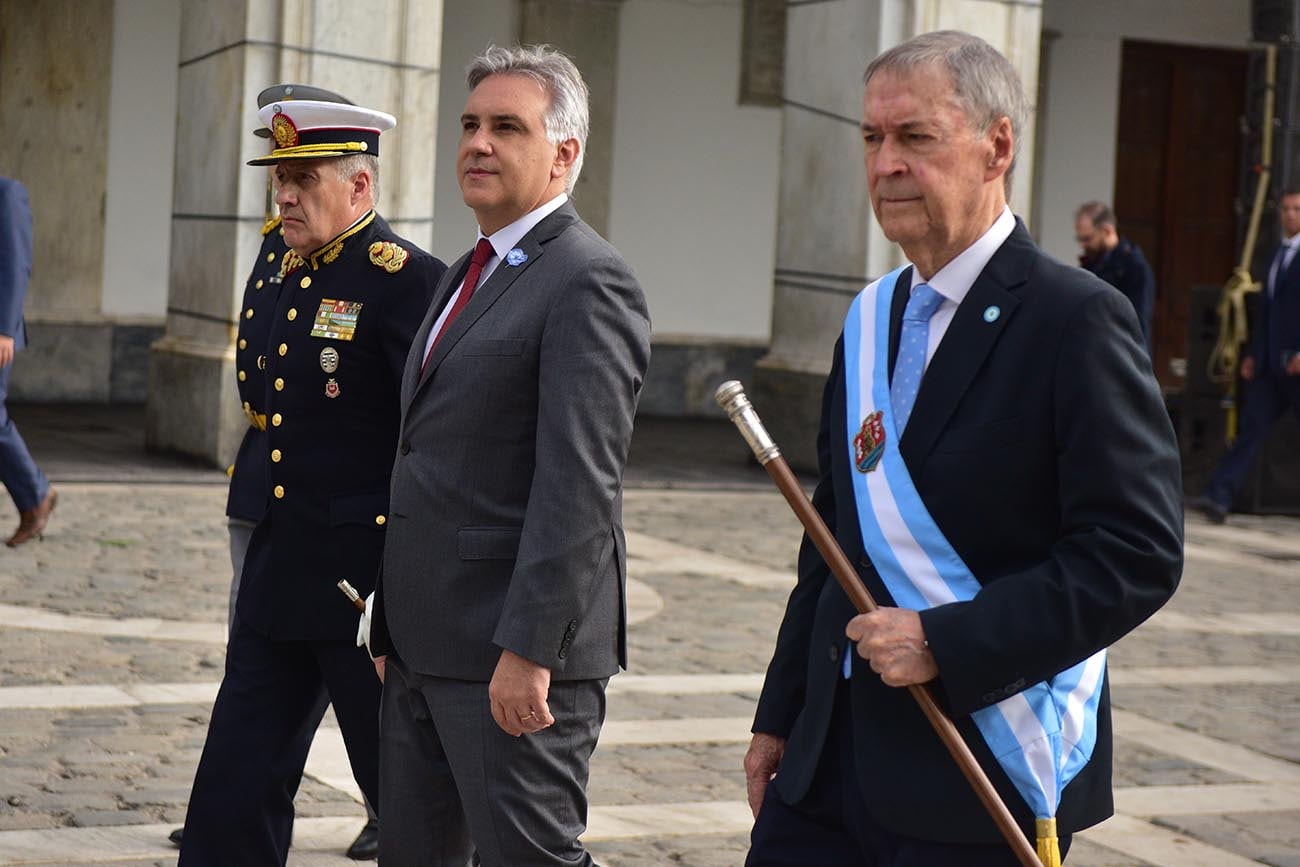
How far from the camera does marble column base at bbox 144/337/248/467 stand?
12164 mm

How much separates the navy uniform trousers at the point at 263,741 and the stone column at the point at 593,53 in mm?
Result: 13349

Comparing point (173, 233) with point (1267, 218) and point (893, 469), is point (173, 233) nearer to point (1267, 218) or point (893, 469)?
point (1267, 218)

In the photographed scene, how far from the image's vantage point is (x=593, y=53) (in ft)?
58.2

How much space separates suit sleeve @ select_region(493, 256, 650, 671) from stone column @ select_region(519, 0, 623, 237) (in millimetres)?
14104

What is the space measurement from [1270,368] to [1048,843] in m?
10.4

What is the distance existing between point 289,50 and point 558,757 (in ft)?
30.0

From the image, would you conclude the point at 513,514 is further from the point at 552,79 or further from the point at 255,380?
the point at 255,380

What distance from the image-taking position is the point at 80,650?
278 inches

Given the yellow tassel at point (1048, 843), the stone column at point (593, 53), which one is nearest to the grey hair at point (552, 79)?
the yellow tassel at point (1048, 843)

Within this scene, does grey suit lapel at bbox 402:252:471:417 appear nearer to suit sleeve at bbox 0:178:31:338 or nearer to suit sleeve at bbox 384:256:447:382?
suit sleeve at bbox 384:256:447:382

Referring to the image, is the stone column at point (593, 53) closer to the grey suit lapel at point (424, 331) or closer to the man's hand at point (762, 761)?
the grey suit lapel at point (424, 331)

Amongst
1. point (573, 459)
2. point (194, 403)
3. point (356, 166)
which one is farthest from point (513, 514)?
point (194, 403)

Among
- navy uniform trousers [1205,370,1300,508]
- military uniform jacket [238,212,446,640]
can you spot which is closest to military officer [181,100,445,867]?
military uniform jacket [238,212,446,640]

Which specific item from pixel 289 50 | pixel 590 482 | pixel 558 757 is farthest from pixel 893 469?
pixel 289 50
